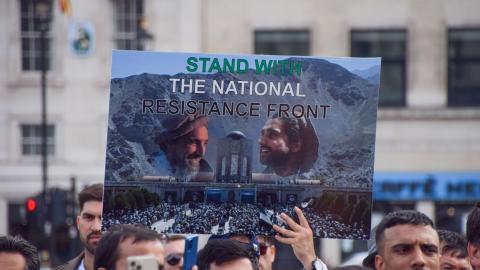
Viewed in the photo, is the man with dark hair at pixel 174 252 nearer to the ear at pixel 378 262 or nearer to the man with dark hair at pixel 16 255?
the man with dark hair at pixel 16 255

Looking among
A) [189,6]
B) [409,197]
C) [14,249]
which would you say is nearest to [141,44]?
[189,6]

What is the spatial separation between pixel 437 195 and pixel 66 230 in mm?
9034

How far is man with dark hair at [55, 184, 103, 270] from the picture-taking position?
9.20m

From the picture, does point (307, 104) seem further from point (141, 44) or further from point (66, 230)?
point (66, 230)

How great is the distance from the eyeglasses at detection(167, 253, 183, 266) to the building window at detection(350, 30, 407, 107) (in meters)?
29.1

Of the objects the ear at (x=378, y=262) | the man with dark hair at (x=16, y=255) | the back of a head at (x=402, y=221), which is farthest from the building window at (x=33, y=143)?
the ear at (x=378, y=262)

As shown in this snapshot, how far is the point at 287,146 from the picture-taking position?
806cm

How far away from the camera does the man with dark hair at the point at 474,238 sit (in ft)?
26.7

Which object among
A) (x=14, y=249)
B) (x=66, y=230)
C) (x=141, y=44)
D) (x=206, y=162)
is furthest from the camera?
(x=66, y=230)

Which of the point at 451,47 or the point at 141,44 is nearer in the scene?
the point at 141,44

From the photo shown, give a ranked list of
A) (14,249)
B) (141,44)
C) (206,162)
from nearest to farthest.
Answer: (206,162)
(14,249)
(141,44)

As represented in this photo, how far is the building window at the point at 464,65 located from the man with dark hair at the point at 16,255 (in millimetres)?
→ 29776

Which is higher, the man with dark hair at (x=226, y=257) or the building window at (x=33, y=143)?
the man with dark hair at (x=226, y=257)

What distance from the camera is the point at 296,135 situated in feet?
26.5
